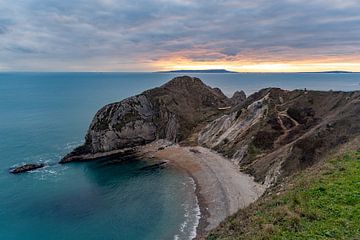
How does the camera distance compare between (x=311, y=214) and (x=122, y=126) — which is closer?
(x=311, y=214)

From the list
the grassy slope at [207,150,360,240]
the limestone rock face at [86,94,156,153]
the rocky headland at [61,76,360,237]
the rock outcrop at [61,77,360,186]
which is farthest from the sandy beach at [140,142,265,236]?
the grassy slope at [207,150,360,240]

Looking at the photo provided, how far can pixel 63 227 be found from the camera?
151ft

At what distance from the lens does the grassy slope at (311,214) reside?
59.6 ft

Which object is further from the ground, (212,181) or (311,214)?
(311,214)

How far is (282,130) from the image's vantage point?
7100 cm

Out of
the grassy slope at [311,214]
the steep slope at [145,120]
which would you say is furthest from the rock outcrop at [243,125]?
the grassy slope at [311,214]

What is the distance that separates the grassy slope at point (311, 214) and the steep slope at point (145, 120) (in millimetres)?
64376

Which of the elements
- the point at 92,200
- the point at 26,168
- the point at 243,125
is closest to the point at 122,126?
the point at 26,168

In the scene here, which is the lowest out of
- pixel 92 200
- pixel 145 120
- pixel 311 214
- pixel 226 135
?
pixel 92 200

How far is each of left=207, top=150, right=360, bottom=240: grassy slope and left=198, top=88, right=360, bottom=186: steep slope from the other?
2782 centimetres

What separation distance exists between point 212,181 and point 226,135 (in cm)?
2277

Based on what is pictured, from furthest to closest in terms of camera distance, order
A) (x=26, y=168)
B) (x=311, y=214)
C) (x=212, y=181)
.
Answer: (x=26, y=168)
(x=212, y=181)
(x=311, y=214)

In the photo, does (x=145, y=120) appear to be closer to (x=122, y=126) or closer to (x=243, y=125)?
(x=122, y=126)

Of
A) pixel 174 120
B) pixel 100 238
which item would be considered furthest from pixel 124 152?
pixel 100 238
